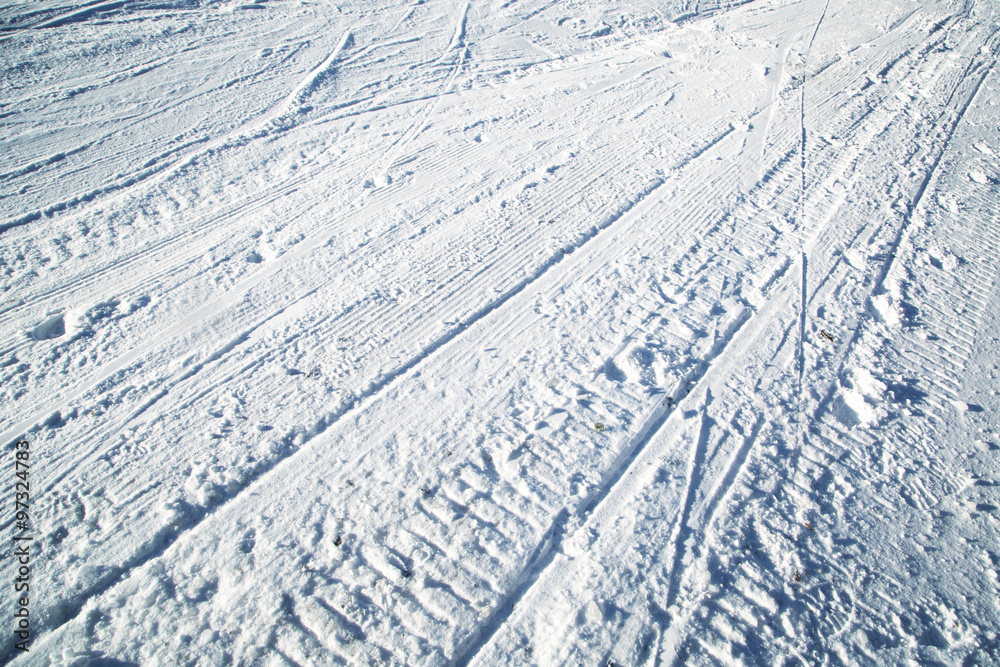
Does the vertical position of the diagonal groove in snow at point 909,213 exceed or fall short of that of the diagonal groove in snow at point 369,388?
it exceeds it

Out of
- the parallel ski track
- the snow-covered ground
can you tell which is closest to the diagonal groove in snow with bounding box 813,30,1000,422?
the snow-covered ground

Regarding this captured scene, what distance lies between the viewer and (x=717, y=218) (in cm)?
338

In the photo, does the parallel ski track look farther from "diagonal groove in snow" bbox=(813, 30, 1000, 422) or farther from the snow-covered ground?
"diagonal groove in snow" bbox=(813, 30, 1000, 422)

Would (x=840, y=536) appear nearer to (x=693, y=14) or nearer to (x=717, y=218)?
(x=717, y=218)

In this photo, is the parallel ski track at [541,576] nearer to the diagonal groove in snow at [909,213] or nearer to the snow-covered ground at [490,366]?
Answer: the snow-covered ground at [490,366]

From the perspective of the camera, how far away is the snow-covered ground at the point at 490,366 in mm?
1763

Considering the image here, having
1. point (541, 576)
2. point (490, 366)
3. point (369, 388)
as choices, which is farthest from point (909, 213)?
point (369, 388)

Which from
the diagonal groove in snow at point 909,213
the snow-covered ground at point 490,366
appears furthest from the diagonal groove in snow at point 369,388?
the diagonal groove in snow at point 909,213

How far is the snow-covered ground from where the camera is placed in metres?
1.76

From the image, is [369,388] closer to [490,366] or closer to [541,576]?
[490,366]

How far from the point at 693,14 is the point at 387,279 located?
18.8ft

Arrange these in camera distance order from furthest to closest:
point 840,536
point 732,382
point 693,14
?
point 693,14 < point 732,382 < point 840,536

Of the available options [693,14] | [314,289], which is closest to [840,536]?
[314,289]

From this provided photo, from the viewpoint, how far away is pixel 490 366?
2.51 meters
